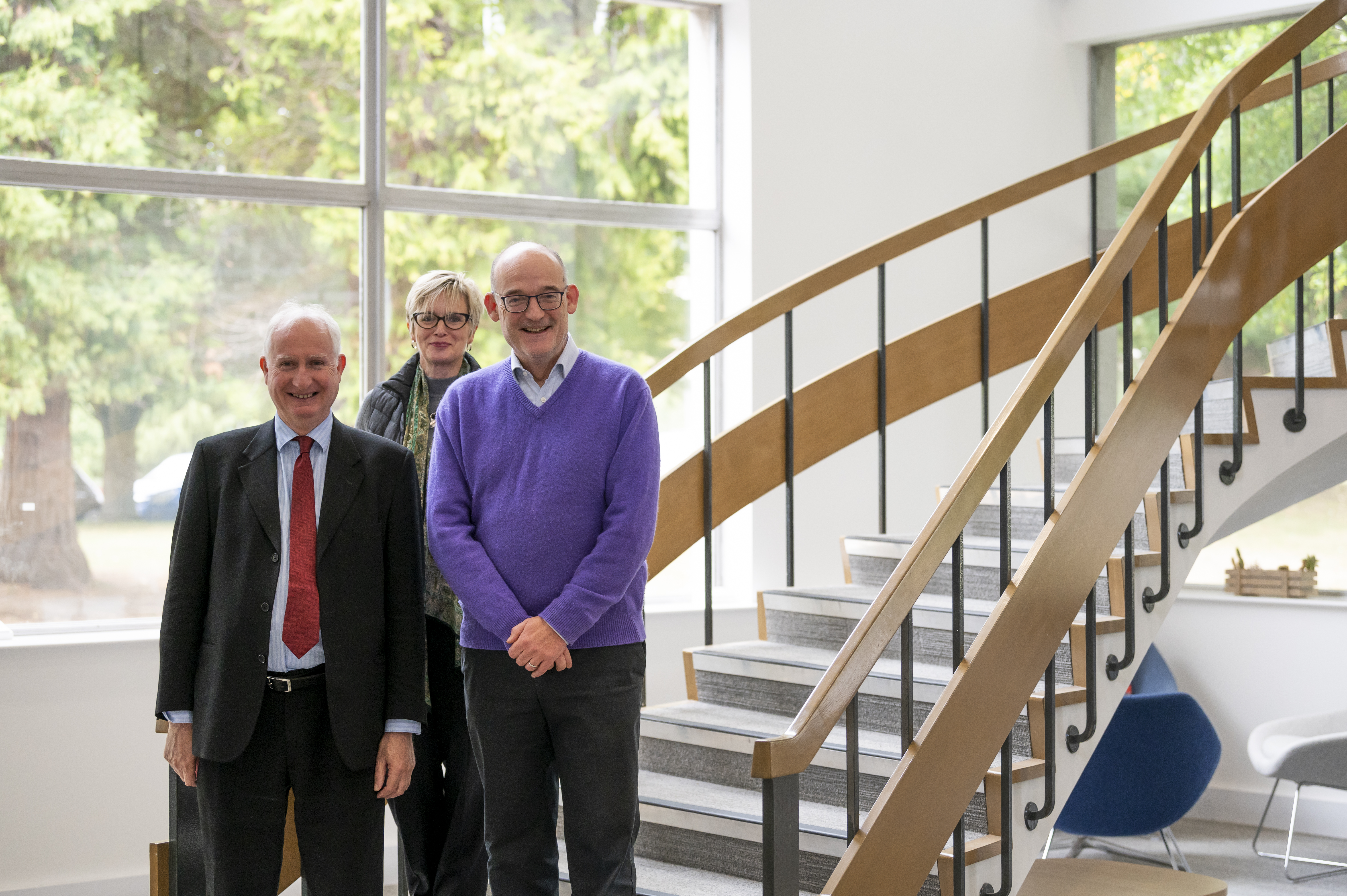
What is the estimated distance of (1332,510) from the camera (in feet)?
18.1

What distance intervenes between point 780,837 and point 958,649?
66 centimetres

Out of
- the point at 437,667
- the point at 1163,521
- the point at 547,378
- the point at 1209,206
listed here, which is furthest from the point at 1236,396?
the point at 437,667

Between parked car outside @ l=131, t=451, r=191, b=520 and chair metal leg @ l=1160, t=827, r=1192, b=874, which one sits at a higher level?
parked car outside @ l=131, t=451, r=191, b=520

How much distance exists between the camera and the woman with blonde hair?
2.57 metres

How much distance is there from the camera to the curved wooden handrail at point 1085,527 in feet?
8.30

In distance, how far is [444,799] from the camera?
2.65 meters

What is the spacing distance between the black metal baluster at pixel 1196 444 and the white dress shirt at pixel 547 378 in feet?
5.74

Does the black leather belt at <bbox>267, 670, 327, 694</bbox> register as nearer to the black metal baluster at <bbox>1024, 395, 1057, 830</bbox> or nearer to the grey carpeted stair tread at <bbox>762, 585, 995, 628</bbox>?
the black metal baluster at <bbox>1024, 395, 1057, 830</bbox>

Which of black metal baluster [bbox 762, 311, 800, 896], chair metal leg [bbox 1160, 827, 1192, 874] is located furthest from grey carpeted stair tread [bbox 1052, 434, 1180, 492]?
black metal baluster [bbox 762, 311, 800, 896]

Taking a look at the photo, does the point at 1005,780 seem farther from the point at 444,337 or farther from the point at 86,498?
the point at 86,498

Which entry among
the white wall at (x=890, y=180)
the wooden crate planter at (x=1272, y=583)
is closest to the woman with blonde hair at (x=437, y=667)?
the white wall at (x=890, y=180)

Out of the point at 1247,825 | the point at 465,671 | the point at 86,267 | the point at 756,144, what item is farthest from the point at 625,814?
the point at 1247,825

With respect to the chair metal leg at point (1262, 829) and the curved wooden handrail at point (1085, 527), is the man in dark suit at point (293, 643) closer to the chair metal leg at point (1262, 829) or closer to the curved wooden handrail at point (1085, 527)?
the curved wooden handrail at point (1085, 527)

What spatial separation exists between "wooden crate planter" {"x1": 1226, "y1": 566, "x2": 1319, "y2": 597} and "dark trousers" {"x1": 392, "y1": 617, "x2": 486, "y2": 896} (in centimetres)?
407
